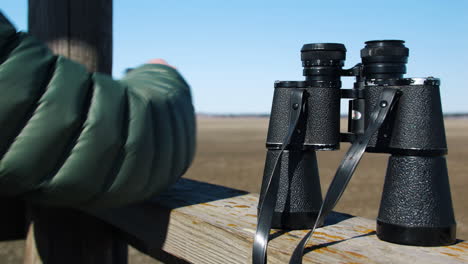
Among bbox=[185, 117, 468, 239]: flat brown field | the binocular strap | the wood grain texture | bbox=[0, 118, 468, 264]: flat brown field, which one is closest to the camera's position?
the binocular strap

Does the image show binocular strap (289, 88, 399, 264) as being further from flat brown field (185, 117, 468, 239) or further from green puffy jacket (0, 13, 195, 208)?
flat brown field (185, 117, 468, 239)

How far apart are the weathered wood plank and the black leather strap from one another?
0.03 meters

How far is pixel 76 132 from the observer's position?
2.85 feet

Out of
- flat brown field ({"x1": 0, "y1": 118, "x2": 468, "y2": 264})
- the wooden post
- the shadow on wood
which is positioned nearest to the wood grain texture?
the wooden post

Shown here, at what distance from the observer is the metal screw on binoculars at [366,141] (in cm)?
89

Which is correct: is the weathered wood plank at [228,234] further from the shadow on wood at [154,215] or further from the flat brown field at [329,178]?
the flat brown field at [329,178]

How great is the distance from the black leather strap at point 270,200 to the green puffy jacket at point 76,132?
203 millimetres

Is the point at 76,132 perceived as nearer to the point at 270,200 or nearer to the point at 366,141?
the point at 270,200

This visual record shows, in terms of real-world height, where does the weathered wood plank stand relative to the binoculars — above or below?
below

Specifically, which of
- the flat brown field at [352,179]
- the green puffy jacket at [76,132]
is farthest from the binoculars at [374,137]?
the flat brown field at [352,179]

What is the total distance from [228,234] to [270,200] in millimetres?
111

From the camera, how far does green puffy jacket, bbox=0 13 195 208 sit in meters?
0.82

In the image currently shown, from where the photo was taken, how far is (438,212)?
0.90 m

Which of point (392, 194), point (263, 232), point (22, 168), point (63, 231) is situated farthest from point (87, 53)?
point (392, 194)
